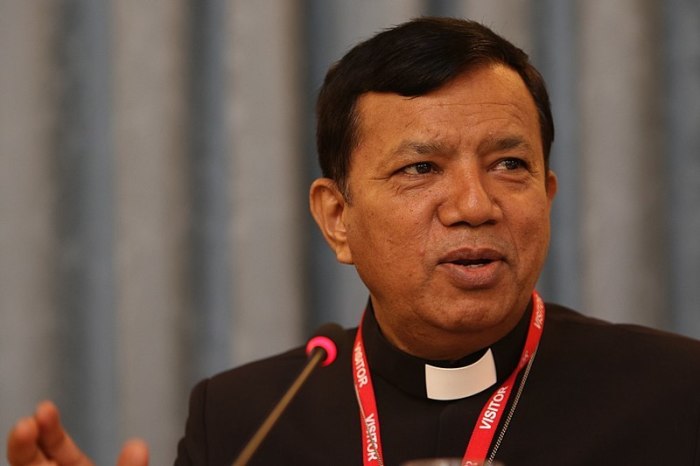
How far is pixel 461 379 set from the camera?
1951 mm

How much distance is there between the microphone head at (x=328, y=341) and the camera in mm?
1569

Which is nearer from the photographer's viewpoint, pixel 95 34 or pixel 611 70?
pixel 611 70

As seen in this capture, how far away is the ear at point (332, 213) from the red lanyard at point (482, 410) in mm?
200

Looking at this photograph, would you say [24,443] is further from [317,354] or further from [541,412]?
[541,412]

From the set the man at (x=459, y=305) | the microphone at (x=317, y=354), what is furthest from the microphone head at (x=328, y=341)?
the man at (x=459, y=305)

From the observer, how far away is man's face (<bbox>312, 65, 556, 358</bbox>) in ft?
5.92

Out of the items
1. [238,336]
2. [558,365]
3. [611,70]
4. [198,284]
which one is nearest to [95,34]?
[198,284]

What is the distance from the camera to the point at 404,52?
1.90 metres

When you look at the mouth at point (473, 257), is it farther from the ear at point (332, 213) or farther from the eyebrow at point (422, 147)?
the ear at point (332, 213)

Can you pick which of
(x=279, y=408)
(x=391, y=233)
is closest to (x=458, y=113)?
(x=391, y=233)

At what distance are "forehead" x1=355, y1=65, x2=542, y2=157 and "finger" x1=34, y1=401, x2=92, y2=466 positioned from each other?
0.80 metres

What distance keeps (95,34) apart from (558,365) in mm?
1543

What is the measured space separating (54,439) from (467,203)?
2.59 ft

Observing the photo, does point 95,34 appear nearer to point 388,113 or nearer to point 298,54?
point 298,54
